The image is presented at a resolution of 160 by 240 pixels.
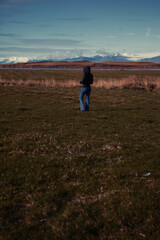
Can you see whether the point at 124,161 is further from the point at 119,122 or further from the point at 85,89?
the point at 85,89

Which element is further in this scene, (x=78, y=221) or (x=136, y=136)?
(x=136, y=136)

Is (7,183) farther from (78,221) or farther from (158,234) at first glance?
(158,234)

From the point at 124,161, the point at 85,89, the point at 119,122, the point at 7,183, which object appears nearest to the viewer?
the point at 7,183

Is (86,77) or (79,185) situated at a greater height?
(86,77)

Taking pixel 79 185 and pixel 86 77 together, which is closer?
pixel 79 185

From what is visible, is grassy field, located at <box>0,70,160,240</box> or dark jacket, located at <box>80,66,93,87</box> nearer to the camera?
grassy field, located at <box>0,70,160,240</box>

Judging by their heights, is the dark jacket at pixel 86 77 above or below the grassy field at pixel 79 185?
above

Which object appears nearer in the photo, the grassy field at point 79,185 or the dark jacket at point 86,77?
the grassy field at point 79,185

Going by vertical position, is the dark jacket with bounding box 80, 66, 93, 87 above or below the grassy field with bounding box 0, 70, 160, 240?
above

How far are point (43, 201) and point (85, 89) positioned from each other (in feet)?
43.1

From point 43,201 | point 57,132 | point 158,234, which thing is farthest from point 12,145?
point 158,234

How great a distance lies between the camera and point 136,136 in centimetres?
1207

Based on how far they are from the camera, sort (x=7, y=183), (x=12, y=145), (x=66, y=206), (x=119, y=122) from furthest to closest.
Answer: (x=119, y=122) < (x=12, y=145) < (x=7, y=183) < (x=66, y=206)

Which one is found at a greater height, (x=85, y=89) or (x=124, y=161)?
(x=85, y=89)
